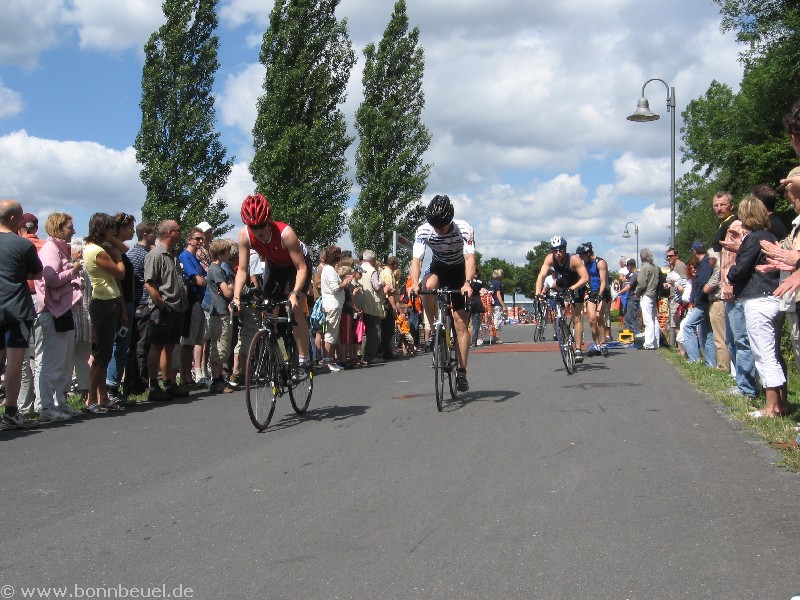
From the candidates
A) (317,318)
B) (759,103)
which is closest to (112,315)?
(317,318)

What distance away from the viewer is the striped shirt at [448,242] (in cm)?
964

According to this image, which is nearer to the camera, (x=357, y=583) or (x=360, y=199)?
(x=357, y=583)

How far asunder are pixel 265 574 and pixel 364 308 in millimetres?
13794

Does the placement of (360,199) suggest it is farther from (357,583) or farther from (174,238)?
(357,583)

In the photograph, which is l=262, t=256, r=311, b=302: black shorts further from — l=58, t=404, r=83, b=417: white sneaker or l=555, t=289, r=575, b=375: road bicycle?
l=555, t=289, r=575, b=375: road bicycle

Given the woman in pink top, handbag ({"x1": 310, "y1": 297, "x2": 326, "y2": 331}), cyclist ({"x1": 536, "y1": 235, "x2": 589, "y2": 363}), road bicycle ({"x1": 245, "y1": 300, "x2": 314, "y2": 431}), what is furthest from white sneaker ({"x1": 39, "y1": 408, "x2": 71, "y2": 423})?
cyclist ({"x1": 536, "y1": 235, "x2": 589, "y2": 363})

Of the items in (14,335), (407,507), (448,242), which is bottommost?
(407,507)

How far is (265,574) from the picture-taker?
412 cm

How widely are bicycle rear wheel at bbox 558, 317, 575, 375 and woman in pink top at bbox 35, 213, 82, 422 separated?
7.08 m

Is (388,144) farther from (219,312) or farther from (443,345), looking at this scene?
(443,345)

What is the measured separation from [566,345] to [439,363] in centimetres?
477

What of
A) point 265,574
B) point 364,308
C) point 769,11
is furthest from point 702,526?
point 769,11

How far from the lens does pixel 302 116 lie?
4003 cm

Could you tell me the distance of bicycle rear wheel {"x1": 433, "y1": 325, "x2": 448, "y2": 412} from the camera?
9.12m
